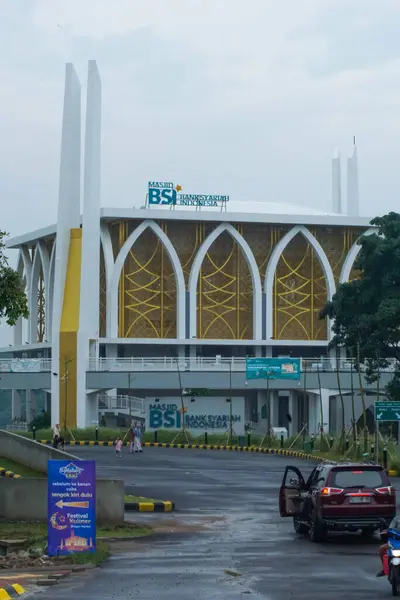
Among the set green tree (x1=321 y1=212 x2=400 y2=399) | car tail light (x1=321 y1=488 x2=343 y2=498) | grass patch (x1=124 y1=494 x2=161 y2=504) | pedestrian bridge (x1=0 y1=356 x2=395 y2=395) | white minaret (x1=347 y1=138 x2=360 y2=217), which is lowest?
grass patch (x1=124 y1=494 x2=161 y2=504)

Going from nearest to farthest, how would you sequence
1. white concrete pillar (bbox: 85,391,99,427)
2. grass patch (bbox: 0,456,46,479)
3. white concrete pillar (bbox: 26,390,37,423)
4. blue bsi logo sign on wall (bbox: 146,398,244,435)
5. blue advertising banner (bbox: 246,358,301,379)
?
grass patch (bbox: 0,456,46,479), blue advertising banner (bbox: 246,358,301,379), blue bsi logo sign on wall (bbox: 146,398,244,435), white concrete pillar (bbox: 85,391,99,427), white concrete pillar (bbox: 26,390,37,423)

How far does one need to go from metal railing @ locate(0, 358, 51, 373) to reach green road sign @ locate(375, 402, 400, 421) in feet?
175

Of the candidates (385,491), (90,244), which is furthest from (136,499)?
(90,244)

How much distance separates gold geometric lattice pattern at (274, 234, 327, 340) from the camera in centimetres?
10269

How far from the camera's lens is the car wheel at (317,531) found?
2342 centimetres

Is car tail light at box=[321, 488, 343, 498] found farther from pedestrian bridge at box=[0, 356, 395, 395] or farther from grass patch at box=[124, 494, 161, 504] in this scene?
pedestrian bridge at box=[0, 356, 395, 395]

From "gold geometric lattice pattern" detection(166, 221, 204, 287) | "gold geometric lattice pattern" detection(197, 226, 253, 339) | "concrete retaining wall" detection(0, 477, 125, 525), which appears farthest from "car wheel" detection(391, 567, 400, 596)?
"gold geometric lattice pattern" detection(197, 226, 253, 339)

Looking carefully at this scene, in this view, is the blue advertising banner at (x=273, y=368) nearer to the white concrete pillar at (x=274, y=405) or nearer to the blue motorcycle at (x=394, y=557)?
the white concrete pillar at (x=274, y=405)

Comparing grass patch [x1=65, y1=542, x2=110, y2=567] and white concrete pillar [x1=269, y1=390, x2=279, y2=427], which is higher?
white concrete pillar [x1=269, y1=390, x2=279, y2=427]

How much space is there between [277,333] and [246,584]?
3371 inches

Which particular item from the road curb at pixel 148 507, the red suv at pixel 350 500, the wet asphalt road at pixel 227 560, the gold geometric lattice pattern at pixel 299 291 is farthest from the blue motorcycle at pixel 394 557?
the gold geometric lattice pattern at pixel 299 291

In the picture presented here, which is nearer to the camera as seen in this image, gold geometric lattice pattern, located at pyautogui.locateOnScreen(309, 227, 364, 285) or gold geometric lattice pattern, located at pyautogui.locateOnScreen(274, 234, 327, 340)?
gold geometric lattice pattern, located at pyautogui.locateOnScreen(274, 234, 327, 340)

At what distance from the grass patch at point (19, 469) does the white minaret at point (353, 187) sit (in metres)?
77.0

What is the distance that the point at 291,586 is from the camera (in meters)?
16.9
